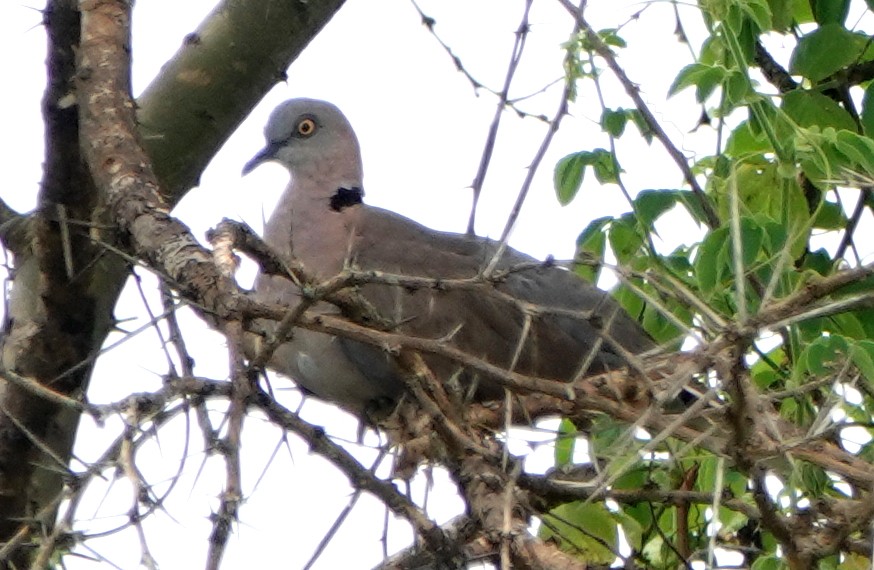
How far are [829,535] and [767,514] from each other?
4.9 inches

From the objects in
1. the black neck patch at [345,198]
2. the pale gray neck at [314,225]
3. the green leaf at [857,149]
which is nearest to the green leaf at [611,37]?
the green leaf at [857,149]

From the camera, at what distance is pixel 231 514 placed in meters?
1.63

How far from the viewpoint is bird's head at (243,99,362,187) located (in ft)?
14.8

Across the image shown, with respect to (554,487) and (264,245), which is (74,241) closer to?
(264,245)

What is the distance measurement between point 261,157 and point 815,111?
225 centimetres

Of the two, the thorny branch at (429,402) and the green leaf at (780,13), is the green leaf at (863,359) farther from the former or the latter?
the green leaf at (780,13)

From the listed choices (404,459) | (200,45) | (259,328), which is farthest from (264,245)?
(200,45)

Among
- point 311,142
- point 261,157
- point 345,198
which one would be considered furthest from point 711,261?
point 261,157

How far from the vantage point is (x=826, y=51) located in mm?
2873

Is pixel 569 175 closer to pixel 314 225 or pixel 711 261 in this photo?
pixel 711 261

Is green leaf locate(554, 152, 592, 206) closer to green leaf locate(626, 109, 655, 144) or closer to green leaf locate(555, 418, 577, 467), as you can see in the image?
green leaf locate(626, 109, 655, 144)

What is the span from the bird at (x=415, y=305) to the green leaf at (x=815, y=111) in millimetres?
692

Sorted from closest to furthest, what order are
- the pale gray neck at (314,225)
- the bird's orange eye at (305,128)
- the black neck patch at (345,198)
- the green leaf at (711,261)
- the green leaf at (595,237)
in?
1. the green leaf at (711,261)
2. the green leaf at (595,237)
3. the pale gray neck at (314,225)
4. the black neck patch at (345,198)
5. the bird's orange eye at (305,128)

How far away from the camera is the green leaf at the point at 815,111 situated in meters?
2.91
